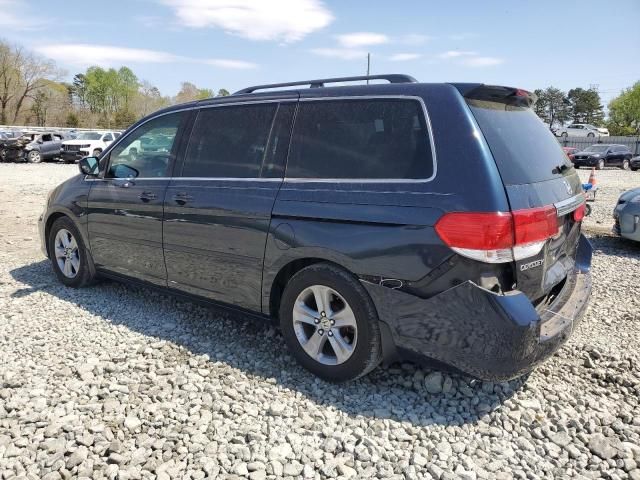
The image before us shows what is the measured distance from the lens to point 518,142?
3.06 meters

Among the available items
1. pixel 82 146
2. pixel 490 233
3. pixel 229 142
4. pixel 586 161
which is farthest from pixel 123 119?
pixel 490 233

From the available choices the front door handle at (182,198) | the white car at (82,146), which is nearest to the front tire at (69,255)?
the front door handle at (182,198)

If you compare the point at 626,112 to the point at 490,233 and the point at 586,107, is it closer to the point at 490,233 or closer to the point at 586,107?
the point at 586,107

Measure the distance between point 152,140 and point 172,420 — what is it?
2584 mm

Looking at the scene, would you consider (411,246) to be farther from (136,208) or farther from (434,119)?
(136,208)

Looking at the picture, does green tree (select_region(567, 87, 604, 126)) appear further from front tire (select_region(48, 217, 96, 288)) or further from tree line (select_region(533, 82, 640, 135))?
front tire (select_region(48, 217, 96, 288))

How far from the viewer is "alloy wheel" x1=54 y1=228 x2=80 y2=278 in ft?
17.1

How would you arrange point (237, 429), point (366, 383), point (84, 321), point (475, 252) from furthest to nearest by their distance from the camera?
1. point (84, 321)
2. point (366, 383)
3. point (237, 429)
4. point (475, 252)

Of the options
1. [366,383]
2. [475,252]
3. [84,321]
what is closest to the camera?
[475,252]

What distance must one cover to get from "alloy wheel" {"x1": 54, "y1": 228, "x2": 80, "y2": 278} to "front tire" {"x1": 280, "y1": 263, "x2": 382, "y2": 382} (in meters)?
2.86

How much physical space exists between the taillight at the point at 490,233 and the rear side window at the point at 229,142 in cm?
152

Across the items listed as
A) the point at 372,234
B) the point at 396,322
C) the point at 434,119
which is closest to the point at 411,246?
the point at 372,234

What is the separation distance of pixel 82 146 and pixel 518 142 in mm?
28571

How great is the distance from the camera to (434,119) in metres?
2.90
